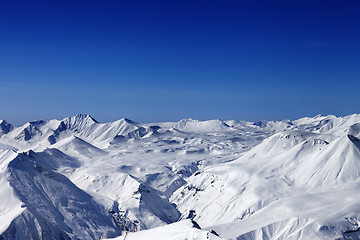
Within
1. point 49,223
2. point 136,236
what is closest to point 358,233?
point 136,236

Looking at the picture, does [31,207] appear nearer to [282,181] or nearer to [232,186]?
[232,186]

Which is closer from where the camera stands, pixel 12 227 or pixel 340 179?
pixel 12 227

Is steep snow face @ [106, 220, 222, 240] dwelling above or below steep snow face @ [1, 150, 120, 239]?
above

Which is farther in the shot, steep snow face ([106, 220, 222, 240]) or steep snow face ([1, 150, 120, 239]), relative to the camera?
steep snow face ([1, 150, 120, 239])

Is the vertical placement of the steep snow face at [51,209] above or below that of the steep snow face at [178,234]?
below

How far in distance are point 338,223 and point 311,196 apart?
26.4 metres

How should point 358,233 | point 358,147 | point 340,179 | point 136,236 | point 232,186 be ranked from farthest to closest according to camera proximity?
point 232,186 < point 358,147 < point 340,179 < point 358,233 < point 136,236

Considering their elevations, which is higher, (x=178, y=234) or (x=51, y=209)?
(x=178, y=234)

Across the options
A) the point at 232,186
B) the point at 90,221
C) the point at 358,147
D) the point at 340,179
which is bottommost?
the point at 90,221

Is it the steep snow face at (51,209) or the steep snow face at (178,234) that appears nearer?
the steep snow face at (178,234)

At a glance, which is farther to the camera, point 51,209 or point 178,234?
point 51,209

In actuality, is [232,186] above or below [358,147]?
below

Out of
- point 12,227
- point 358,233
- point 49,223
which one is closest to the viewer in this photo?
point 358,233

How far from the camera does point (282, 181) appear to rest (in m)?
184
